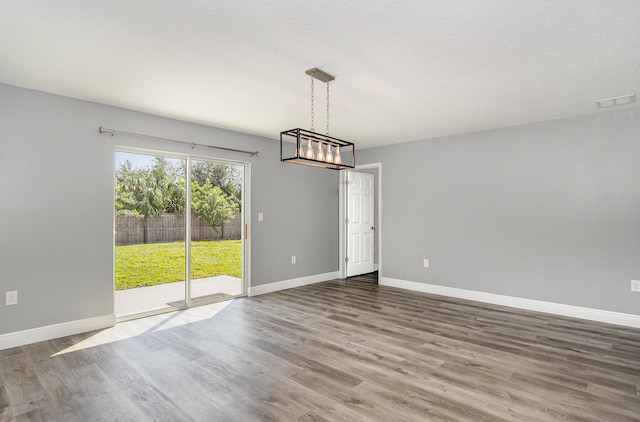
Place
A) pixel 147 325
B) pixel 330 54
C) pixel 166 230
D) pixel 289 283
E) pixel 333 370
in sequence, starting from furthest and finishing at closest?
pixel 289 283 < pixel 166 230 < pixel 147 325 < pixel 333 370 < pixel 330 54

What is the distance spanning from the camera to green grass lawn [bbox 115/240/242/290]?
4.18 m

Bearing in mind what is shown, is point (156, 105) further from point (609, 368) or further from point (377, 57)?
point (609, 368)

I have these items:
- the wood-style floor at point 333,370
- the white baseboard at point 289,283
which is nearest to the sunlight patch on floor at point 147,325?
the wood-style floor at point 333,370

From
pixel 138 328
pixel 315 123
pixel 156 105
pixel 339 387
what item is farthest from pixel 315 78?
pixel 138 328

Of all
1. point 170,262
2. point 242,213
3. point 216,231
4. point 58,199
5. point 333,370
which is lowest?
point 333,370

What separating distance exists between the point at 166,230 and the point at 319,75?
287cm

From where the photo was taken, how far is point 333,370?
2805 mm

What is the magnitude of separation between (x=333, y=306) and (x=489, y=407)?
2.64 metres

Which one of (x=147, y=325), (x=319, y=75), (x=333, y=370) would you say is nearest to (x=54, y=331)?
(x=147, y=325)

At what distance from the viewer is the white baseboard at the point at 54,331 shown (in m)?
3.27

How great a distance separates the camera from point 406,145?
5.90 meters

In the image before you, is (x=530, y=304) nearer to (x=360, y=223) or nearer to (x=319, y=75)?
(x=360, y=223)

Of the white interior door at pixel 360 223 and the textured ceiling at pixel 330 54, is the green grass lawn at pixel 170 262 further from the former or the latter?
the white interior door at pixel 360 223

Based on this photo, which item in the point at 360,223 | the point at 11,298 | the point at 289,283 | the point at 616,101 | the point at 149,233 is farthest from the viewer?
the point at 360,223
